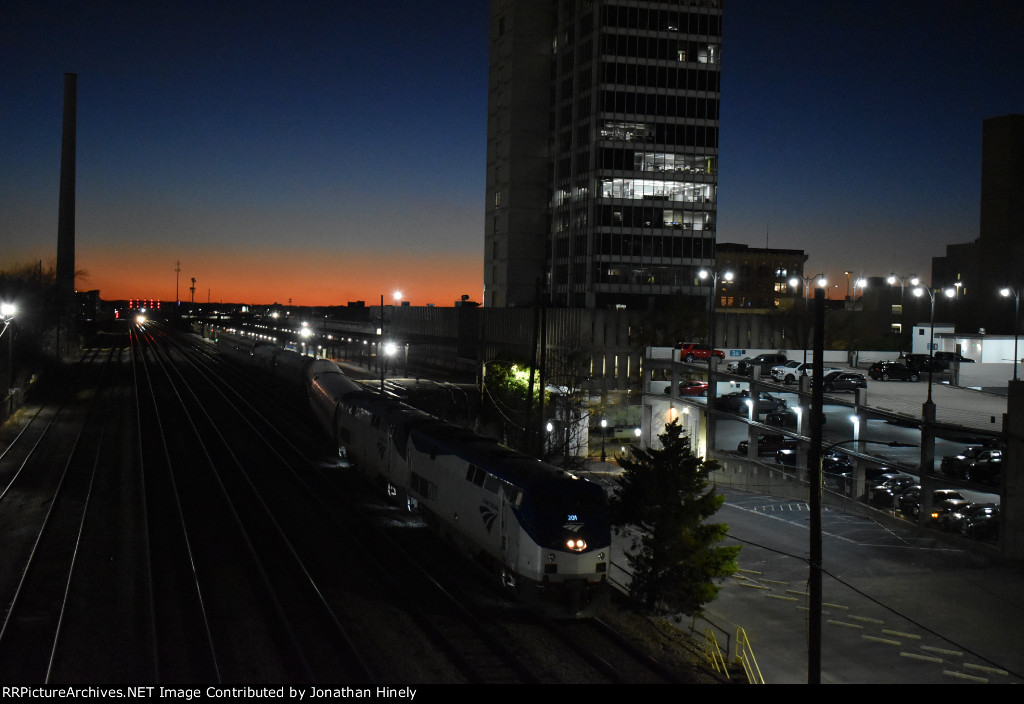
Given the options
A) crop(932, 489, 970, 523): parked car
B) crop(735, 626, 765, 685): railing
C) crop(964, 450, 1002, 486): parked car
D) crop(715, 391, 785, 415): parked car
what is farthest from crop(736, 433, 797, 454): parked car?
crop(735, 626, 765, 685): railing

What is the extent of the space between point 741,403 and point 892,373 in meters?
11.2

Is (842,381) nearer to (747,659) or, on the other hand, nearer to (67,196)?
(747,659)

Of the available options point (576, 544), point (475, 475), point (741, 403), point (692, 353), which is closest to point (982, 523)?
point (741, 403)

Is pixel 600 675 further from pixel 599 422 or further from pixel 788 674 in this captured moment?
pixel 599 422

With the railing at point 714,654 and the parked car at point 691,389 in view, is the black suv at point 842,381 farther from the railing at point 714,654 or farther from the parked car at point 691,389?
the railing at point 714,654

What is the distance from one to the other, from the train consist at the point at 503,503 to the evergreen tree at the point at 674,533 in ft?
6.19

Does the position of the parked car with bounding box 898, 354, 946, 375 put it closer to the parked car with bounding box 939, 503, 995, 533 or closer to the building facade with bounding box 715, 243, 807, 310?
the parked car with bounding box 939, 503, 995, 533

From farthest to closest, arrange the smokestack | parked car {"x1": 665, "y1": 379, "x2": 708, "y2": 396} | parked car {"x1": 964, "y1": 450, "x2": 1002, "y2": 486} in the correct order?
the smokestack → parked car {"x1": 665, "y1": 379, "x2": 708, "y2": 396} → parked car {"x1": 964, "y1": 450, "x2": 1002, "y2": 486}

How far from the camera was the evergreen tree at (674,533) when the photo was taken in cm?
1922

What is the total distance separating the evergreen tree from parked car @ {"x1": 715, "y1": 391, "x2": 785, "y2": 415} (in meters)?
25.0

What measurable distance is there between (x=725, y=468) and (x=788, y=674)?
26.9 meters

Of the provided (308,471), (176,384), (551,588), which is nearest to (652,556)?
(551,588)

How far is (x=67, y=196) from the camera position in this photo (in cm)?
8538

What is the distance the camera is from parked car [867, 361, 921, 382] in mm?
47625
